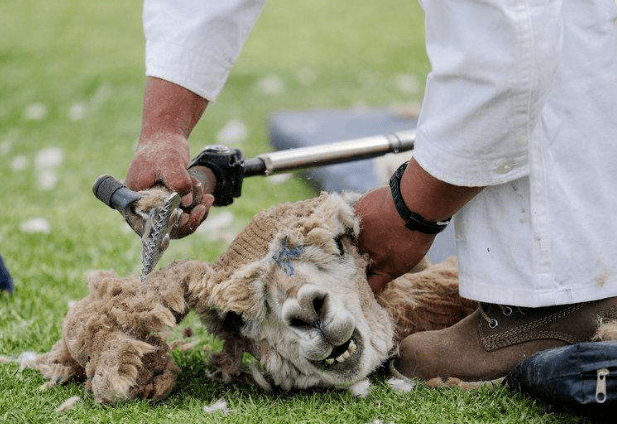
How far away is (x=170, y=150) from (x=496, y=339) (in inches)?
22.9

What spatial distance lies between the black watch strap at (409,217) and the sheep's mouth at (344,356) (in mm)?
180

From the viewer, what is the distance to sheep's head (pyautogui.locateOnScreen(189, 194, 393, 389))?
1149 mm

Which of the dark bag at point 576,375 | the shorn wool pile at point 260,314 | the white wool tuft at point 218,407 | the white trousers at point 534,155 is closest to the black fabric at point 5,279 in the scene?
the shorn wool pile at point 260,314

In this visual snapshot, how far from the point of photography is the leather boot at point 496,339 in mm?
1287

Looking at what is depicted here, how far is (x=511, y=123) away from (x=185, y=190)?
1.65 feet

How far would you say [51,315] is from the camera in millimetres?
1658

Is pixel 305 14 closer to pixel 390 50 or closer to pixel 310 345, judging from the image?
pixel 390 50

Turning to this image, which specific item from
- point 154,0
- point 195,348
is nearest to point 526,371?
point 195,348

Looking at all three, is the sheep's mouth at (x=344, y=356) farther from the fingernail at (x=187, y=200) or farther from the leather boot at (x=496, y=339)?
the fingernail at (x=187, y=200)

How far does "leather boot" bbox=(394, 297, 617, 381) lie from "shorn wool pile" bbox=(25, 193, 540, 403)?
2.3 inches

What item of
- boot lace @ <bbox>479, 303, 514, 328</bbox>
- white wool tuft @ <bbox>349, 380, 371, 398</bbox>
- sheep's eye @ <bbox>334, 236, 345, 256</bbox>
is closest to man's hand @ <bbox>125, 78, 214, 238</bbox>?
sheep's eye @ <bbox>334, 236, 345, 256</bbox>

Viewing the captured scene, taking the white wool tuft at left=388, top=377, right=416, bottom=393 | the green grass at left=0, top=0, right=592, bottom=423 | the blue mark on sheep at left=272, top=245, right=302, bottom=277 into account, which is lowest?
the green grass at left=0, top=0, right=592, bottom=423

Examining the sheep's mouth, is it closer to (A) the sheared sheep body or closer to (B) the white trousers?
(A) the sheared sheep body

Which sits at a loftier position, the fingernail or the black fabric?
the fingernail
